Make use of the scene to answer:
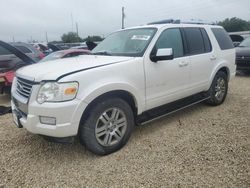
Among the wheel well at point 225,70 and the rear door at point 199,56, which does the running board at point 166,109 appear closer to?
the rear door at point 199,56

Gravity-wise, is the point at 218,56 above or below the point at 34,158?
above

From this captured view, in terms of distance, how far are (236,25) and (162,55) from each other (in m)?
50.6

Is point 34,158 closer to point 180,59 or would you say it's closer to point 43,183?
point 43,183

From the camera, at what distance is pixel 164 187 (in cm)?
256

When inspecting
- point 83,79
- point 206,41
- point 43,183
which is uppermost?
point 206,41

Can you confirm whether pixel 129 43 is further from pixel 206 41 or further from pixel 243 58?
pixel 243 58

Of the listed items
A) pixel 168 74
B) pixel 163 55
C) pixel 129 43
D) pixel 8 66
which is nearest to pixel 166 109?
pixel 168 74

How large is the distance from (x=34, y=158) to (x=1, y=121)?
2.00 meters

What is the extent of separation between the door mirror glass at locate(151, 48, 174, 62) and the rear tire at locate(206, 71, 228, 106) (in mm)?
1957

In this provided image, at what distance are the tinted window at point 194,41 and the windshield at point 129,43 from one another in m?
0.87

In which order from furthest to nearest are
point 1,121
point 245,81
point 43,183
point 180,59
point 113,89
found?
point 245,81
point 1,121
point 180,59
point 113,89
point 43,183

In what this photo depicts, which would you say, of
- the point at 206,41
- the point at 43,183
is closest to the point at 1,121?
the point at 43,183

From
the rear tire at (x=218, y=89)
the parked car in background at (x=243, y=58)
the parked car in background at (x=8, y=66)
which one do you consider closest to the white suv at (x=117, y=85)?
the rear tire at (x=218, y=89)

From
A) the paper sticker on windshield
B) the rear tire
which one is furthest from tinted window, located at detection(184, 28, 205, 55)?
the paper sticker on windshield
